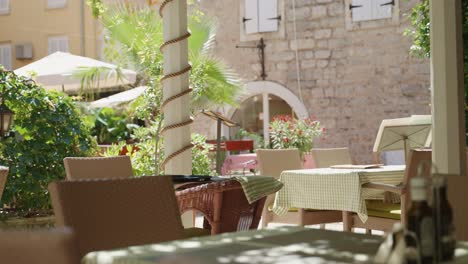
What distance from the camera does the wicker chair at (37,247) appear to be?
2402 mm

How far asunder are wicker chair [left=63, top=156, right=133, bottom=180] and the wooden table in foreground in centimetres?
257

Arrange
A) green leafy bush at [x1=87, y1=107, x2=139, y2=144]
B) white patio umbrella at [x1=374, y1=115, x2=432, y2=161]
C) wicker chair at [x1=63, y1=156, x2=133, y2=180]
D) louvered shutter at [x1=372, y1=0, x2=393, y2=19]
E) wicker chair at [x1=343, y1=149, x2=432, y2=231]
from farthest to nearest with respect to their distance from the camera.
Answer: green leafy bush at [x1=87, y1=107, x2=139, y2=144], louvered shutter at [x1=372, y1=0, x2=393, y2=19], white patio umbrella at [x1=374, y1=115, x2=432, y2=161], wicker chair at [x1=343, y1=149, x2=432, y2=231], wicker chair at [x1=63, y1=156, x2=133, y2=180]

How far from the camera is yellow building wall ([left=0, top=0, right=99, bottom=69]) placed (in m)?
19.7

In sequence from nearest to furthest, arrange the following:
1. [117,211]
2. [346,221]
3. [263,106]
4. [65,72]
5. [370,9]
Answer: [117,211] → [346,221] → [65,72] → [370,9] → [263,106]

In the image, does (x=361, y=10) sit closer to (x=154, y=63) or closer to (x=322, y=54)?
(x=322, y=54)

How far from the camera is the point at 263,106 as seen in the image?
16.0 meters

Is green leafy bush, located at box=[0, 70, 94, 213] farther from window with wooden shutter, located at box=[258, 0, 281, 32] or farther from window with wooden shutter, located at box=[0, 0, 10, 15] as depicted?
window with wooden shutter, located at box=[0, 0, 10, 15]

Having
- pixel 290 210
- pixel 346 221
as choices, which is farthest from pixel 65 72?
pixel 346 221

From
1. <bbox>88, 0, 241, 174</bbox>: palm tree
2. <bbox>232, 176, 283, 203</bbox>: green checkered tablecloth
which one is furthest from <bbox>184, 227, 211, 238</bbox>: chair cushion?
<bbox>88, 0, 241, 174</bbox>: palm tree

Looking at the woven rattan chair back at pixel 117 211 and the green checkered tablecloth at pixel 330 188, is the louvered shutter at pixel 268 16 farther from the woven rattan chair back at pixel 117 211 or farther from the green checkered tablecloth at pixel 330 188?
the woven rattan chair back at pixel 117 211

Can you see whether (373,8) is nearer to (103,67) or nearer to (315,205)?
(103,67)

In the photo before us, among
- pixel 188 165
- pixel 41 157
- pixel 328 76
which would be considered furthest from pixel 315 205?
pixel 328 76

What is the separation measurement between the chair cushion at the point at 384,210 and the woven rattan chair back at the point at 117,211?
3.13m

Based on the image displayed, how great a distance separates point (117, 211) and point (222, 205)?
1588 millimetres
